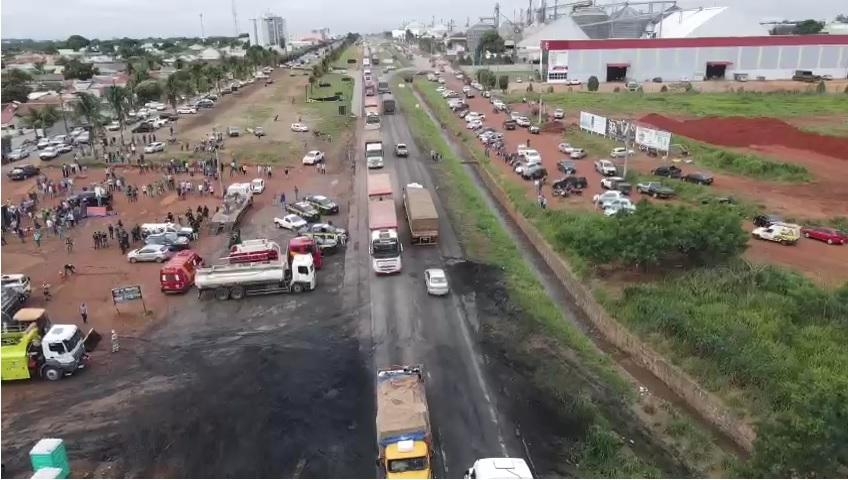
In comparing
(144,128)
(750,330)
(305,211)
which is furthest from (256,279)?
(144,128)

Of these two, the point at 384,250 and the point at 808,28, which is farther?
the point at 808,28

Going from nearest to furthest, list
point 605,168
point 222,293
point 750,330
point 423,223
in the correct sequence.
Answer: point 750,330 < point 222,293 < point 423,223 < point 605,168

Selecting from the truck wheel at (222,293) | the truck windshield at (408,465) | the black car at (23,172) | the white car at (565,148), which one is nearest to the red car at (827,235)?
→ the white car at (565,148)

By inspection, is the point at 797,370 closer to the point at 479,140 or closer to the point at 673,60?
the point at 479,140

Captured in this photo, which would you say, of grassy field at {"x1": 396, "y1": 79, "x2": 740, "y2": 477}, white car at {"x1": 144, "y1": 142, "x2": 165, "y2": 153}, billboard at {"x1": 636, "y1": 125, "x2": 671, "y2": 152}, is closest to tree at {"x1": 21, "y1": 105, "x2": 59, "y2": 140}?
white car at {"x1": 144, "y1": 142, "x2": 165, "y2": 153}

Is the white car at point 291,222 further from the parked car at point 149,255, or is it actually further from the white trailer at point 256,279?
the white trailer at point 256,279

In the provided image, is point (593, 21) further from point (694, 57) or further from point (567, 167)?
point (567, 167)

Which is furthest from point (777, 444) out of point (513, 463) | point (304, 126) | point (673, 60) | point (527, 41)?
point (527, 41)

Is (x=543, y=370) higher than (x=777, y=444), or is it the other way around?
(x=777, y=444)
